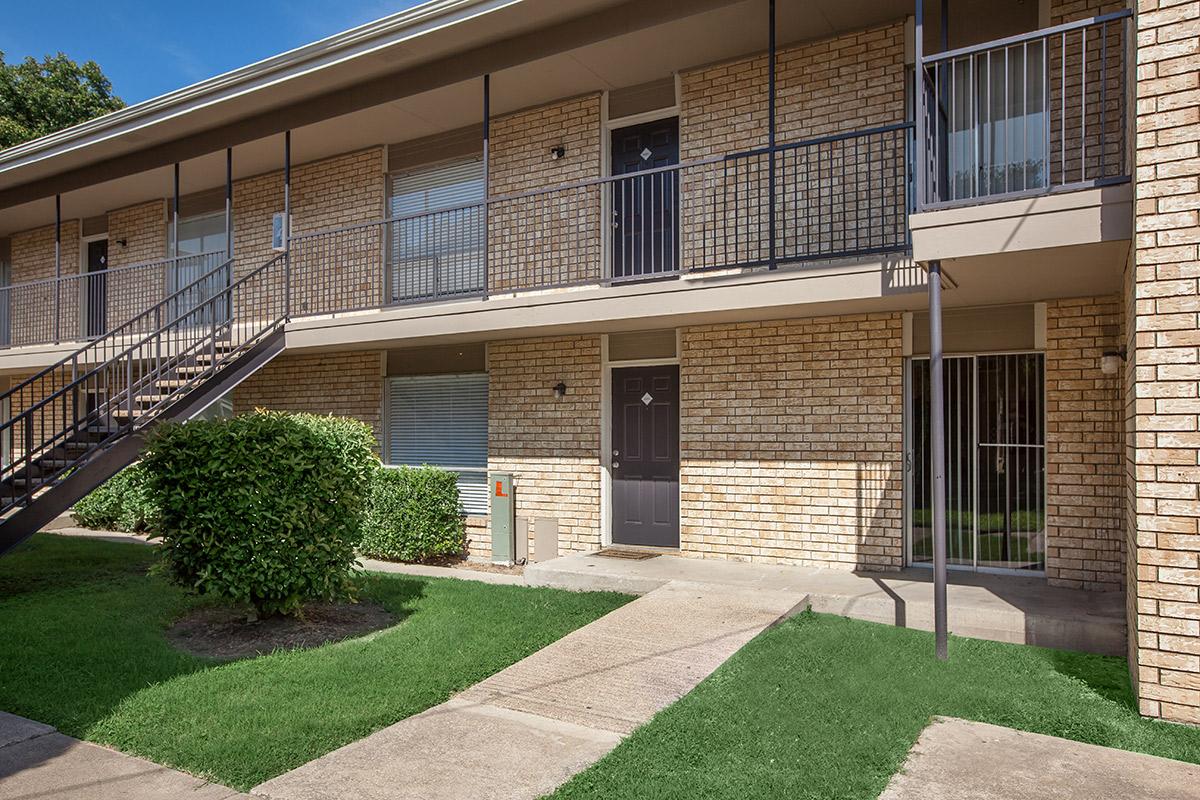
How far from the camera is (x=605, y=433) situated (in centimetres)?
972

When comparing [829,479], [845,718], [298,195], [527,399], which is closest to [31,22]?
[298,195]

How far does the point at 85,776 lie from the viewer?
4016 mm

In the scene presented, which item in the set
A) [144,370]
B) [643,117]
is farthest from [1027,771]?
[144,370]

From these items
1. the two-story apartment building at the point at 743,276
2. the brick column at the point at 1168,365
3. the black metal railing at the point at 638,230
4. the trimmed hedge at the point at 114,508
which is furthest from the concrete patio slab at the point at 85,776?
the trimmed hedge at the point at 114,508

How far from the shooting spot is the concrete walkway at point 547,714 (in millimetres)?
3873

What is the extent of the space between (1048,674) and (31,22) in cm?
4320

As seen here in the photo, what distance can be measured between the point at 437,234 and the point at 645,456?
3992mm

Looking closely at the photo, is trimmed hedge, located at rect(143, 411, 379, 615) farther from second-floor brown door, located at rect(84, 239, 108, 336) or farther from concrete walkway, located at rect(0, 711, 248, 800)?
second-floor brown door, located at rect(84, 239, 108, 336)

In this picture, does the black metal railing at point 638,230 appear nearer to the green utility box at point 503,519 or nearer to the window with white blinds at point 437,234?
the window with white blinds at point 437,234

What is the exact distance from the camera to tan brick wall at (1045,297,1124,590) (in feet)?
23.1

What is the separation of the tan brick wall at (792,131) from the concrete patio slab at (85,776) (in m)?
5.89

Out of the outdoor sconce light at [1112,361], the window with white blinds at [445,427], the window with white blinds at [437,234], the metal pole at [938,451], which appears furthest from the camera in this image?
the window with white blinds at [445,427]

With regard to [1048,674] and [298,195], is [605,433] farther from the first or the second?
[298,195]

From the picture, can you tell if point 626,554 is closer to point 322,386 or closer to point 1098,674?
point 1098,674
